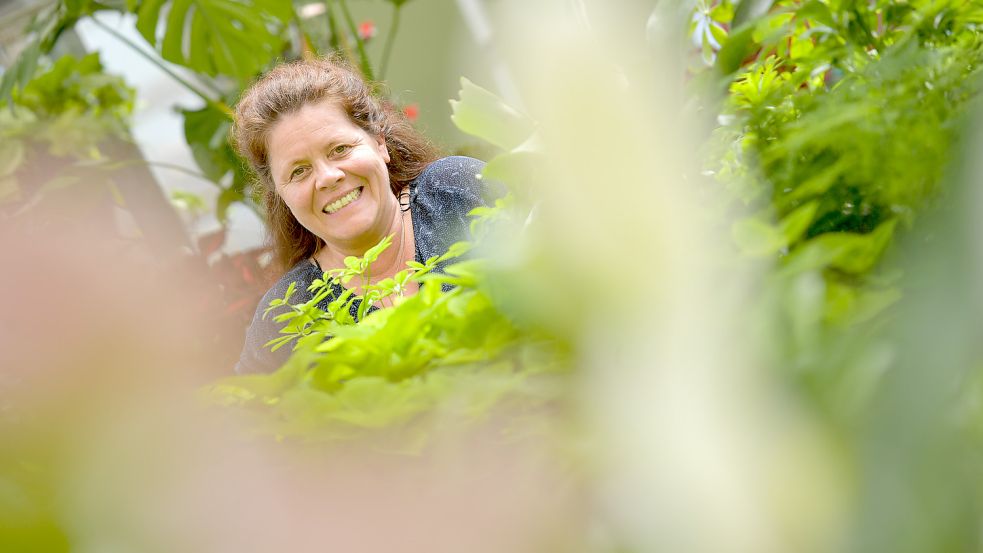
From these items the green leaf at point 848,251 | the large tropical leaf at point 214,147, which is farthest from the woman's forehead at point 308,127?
the large tropical leaf at point 214,147

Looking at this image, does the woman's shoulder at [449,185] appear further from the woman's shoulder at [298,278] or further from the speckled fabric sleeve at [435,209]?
the woman's shoulder at [298,278]

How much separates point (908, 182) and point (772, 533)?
0.15 metres

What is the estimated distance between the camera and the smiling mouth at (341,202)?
1094 millimetres

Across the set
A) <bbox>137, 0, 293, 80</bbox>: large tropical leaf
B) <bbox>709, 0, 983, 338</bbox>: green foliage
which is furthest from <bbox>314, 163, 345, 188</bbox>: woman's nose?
<bbox>137, 0, 293, 80</bbox>: large tropical leaf

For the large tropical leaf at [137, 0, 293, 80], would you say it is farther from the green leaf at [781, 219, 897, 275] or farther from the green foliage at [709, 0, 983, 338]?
the green leaf at [781, 219, 897, 275]

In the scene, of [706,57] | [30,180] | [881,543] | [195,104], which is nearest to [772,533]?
[881,543]

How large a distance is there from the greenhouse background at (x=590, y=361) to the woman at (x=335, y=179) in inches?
24.6

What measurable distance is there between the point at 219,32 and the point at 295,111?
2.88ft

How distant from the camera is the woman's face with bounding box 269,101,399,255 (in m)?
1.07

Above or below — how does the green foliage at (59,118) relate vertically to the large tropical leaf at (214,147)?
above

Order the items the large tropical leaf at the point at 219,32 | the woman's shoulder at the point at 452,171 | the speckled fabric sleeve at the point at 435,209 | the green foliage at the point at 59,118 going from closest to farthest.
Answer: the speckled fabric sleeve at the point at 435,209 < the woman's shoulder at the point at 452,171 < the large tropical leaf at the point at 219,32 < the green foliage at the point at 59,118

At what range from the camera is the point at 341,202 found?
43.1 inches

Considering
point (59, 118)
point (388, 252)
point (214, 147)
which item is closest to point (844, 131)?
point (388, 252)

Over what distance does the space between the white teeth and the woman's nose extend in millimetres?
29
